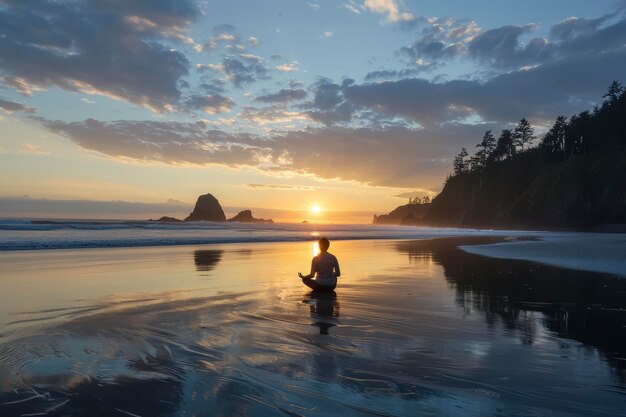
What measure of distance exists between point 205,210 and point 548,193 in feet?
333

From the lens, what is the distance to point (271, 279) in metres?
13.9

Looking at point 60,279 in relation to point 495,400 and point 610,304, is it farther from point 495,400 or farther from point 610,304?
point 610,304

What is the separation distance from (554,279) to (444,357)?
9.68 metres

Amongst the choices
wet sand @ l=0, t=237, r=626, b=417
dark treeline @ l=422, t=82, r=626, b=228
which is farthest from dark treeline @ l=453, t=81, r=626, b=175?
wet sand @ l=0, t=237, r=626, b=417

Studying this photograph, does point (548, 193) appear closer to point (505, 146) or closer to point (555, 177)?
point (555, 177)

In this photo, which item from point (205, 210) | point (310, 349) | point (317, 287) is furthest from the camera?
point (205, 210)

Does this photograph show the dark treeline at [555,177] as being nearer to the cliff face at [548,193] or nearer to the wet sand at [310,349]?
the cliff face at [548,193]

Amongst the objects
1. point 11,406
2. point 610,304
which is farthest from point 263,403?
point 610,304

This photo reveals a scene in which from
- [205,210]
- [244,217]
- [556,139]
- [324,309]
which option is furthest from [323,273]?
[244,217]

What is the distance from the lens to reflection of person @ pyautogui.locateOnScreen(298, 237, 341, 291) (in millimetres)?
11242

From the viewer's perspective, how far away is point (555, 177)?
71.9 metres

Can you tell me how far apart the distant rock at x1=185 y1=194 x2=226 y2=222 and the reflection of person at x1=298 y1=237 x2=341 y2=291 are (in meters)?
129

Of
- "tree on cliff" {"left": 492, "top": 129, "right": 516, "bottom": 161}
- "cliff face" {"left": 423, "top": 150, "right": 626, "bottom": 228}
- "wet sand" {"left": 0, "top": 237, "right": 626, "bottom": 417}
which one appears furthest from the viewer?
"tree on cliff" {"left": 492, "top": 129, "right": 516, "bottom": 161}

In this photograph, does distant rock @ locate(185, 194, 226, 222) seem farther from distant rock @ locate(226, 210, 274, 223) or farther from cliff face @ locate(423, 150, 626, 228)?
Answer: cliff face @ locate(423, 150, 626, 228)
